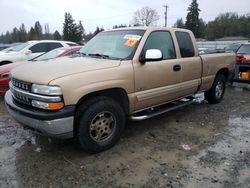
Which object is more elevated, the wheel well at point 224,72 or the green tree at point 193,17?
the green tree at point 193,17

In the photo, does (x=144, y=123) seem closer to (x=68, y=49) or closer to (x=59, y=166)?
(x=59, y=166)

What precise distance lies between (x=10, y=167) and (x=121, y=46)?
2548mm

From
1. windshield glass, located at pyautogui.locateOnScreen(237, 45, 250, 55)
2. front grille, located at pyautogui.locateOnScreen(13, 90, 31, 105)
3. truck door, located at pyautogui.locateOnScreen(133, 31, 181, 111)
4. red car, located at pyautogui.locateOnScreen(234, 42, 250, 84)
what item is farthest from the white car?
windshield glass, located at pyautogui.locateOnScreen(237, 45, 250, 55)

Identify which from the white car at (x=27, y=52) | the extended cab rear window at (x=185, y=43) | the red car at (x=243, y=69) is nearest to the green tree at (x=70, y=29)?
the white car at (x=27, y=52)

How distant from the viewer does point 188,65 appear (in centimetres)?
→ 525

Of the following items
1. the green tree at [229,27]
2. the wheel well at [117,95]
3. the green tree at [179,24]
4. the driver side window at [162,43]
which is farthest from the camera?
the green tree at [179,24]

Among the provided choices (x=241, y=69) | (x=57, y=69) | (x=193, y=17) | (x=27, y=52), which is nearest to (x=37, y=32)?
(x=193, y=17)

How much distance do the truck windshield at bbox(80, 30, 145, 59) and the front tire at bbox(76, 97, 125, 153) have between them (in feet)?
2.91

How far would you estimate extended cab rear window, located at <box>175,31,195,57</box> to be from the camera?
5.23m

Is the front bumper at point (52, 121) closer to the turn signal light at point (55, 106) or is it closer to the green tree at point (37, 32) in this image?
the turn signal light at point (55, 106)

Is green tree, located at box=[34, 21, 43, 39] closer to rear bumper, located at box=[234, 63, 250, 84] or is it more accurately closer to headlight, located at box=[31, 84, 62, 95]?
rear bumper, located at box=[234, 63, 250, 84]

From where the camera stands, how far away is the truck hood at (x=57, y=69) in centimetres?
346

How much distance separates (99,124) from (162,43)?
2.03m

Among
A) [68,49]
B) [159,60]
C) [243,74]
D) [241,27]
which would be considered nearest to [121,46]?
[159,60]
